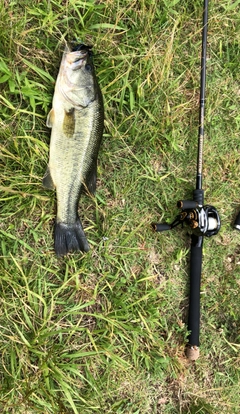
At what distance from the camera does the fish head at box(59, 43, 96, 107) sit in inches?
90.4

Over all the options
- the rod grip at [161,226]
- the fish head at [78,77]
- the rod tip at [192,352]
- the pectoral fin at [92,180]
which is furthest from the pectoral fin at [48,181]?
the rod tip at [192,352]

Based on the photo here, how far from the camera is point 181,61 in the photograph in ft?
9.73

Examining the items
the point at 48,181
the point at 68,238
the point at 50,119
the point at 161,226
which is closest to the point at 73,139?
the point at 50,119

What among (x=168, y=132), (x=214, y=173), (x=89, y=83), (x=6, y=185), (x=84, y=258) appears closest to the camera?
(x=89, y=83)

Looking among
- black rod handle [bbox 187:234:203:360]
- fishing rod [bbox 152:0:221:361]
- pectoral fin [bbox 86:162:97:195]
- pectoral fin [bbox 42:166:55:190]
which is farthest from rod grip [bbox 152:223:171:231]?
pectoral fin [bbox 42:166:55:190]

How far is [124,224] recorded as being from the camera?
2820 mm

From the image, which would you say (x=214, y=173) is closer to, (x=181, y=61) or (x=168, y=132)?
(x=168, y=132)

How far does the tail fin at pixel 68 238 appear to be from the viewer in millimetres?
2572

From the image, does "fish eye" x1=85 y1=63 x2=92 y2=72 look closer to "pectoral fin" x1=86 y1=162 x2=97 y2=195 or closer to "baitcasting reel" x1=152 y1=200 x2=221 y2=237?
"pectoral fin" x1=86 y1=162 x2=97 y2=195

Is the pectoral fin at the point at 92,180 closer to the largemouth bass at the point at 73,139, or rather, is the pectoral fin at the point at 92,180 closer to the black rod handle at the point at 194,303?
the largemouth bass at the point at 73,139

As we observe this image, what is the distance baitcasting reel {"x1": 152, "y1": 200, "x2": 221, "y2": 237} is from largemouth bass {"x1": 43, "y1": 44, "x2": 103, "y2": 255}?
2.00 ft

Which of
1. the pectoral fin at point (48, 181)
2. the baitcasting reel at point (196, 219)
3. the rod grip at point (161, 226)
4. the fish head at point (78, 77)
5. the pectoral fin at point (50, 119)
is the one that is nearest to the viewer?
the fish head at point (78, 77)

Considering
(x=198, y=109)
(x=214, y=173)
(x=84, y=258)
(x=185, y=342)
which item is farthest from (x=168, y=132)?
(x=185, y=342)

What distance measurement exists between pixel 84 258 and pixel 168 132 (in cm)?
110
